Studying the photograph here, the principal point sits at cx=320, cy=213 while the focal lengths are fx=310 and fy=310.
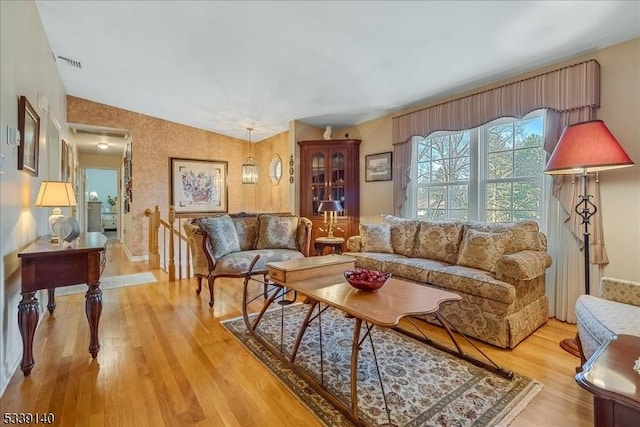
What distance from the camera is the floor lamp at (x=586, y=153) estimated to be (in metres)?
2.16

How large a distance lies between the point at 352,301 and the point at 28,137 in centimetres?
274

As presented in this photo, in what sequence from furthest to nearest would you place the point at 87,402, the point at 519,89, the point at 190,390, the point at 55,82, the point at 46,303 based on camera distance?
the point at 55,82 → the point at 46,303 → the point at 519,89 → the point at 190,390 → the point at 87,402

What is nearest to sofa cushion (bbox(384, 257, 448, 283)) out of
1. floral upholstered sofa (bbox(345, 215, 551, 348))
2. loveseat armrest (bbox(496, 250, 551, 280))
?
floral upholstered sofa (bbox(345, 215, 551, 348))

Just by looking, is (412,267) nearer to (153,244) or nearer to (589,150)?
(589,150)

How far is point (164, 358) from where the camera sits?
7.06 ft

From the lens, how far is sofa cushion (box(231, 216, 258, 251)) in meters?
3.93

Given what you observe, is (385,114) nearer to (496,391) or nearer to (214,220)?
(214,220)

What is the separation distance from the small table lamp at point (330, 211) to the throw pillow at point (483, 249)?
70.5 inches

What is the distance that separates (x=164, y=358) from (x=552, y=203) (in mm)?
3524

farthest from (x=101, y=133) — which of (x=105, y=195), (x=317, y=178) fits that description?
→ (x=105, y=195)

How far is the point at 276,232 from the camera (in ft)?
13.0

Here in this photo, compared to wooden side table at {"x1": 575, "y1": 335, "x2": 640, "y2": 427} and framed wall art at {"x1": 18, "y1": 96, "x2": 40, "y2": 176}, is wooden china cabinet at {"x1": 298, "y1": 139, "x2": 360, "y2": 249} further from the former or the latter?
wooden side table at {"x1": 575, "y1": 335, "x2": 640, "y2": 427}

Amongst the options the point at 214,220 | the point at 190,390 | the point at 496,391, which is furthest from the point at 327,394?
the point at 214,220

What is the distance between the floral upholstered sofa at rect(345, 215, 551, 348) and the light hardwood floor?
18cm
